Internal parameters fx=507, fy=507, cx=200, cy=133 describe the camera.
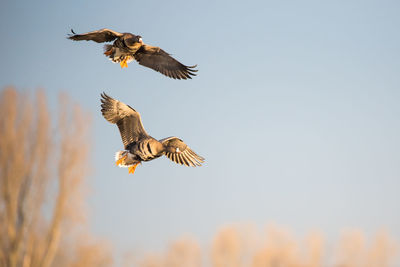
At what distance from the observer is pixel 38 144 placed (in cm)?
2719

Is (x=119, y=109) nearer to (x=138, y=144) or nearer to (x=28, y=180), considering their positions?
(x=138, y=144)

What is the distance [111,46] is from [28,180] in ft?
68.3

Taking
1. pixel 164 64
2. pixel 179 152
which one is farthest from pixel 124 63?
pixel 179 152

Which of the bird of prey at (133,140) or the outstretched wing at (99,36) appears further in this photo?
the outstretched wing at (99,36)

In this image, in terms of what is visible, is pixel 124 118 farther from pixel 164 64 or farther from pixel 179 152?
pixel 164 64

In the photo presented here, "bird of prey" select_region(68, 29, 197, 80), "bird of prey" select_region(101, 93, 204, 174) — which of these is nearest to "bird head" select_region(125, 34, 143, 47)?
"bird of prey" select_region(68, 29, 197, 80)

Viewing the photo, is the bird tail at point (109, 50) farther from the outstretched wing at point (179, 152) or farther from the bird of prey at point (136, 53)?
the outstretched wing at point (179, 152)

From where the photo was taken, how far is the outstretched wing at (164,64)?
28.0ft

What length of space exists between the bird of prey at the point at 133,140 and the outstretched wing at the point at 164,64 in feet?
5.64

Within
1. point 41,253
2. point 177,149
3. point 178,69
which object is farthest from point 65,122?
point 177,149

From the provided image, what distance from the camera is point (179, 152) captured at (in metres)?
6.64

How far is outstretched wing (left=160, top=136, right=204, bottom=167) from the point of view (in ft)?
21.4

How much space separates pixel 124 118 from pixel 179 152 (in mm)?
913

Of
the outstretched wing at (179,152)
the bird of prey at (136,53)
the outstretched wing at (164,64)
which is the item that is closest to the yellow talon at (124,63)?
the bird of prey at (136,53)
